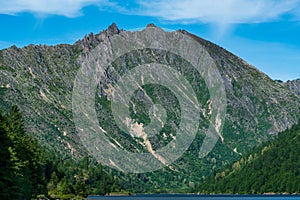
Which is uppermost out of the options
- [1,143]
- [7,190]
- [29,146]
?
[29,146]

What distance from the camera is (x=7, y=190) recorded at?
95.6 metres

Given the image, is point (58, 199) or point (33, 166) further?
point (58, 199)

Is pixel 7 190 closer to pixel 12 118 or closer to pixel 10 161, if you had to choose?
pixel 10 161

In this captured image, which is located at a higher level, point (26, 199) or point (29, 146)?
point (29, 146)

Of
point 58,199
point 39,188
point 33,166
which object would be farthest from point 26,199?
point 58,199

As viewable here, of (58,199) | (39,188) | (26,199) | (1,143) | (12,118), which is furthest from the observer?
(58,199)

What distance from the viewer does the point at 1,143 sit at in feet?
303

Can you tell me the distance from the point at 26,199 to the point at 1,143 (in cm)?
4636

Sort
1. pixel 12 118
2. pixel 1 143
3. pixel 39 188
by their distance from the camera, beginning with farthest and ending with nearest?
Result: pixel 39 188 < pixel 12 118 < pixel 1 143

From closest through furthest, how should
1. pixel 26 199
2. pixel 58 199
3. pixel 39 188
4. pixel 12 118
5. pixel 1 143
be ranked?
pixel 1 143
pixel 26 199
pixel 12 118
pixel 39 188
pixel 58 199

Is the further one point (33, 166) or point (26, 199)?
point (33, 166)

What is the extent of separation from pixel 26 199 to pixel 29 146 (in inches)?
957

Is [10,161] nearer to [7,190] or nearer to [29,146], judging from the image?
[7,190]

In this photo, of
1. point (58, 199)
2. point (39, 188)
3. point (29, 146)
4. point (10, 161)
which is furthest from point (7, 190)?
point (58, 199)
